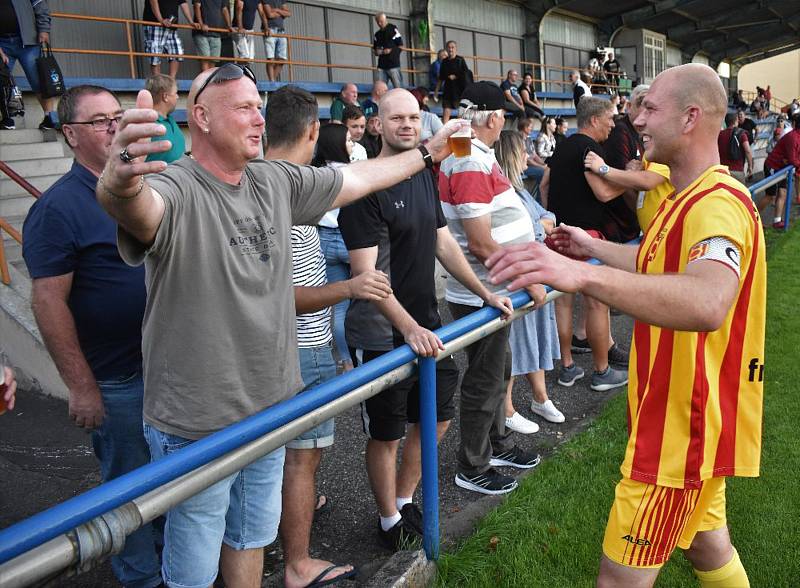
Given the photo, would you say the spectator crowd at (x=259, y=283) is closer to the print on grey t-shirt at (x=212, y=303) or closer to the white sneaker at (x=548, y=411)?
the print on grey t-shirt at (x=212, y=303)

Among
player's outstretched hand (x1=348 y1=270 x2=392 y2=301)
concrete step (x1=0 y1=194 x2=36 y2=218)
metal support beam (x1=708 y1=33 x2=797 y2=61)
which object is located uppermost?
metal support beam (x1=708 y1=33 x2=797 y2=61)

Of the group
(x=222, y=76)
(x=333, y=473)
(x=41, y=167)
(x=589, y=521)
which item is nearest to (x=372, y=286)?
(x=222, y=76)

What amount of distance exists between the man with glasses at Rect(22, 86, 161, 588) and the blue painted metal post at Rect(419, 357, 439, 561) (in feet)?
3.63

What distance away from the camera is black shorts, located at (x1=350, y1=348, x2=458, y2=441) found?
3062 millimetres

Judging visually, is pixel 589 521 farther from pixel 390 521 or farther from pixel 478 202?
pixel 478 202

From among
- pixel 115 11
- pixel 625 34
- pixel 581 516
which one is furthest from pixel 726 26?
pixel 581 516

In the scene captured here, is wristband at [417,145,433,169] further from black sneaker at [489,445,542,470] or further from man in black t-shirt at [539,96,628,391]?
man in black t-shirt at [539,96,628,391]

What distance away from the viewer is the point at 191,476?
1.60 meters

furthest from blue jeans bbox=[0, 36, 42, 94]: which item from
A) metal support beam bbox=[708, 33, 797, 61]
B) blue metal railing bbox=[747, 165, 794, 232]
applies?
metal support beam bbox=[708, 33, 797, 61]

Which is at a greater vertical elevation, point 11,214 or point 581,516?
point 11,214

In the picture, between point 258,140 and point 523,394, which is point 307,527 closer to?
point 258,140

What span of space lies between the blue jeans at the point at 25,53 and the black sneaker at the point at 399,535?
6.51m

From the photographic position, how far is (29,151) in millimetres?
8016

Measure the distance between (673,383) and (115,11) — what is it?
46.8 ft
